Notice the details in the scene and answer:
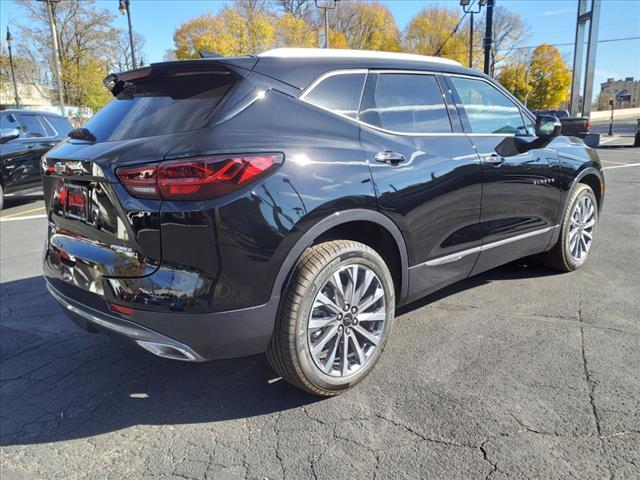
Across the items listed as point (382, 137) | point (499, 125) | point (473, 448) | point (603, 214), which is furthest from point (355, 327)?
point (603, 214)

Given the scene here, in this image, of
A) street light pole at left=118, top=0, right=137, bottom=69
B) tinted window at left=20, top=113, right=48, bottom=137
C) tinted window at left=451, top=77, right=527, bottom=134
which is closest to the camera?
tinted window at left=451, top=77, right=527, bottom=134

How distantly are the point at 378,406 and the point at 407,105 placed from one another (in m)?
1.82

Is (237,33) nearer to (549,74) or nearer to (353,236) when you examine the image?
(549,74)

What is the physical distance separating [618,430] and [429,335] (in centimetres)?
130

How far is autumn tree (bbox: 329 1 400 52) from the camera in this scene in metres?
57.1

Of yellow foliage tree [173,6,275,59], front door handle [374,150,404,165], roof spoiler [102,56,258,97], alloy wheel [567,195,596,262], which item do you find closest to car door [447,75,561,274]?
alloy wheel [567,195,596,262]

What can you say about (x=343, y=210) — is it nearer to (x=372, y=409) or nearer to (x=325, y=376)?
(x=325, y=376)

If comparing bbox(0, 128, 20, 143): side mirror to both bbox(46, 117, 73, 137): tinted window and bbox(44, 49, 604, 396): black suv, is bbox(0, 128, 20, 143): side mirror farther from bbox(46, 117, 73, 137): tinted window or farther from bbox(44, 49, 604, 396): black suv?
bbox(44, 49, 604, 396): black suv

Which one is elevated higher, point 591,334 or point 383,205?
point 383,205

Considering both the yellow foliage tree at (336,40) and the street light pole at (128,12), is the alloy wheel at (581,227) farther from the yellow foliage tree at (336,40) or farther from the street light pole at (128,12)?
the yellow foliage tree at (336,40)

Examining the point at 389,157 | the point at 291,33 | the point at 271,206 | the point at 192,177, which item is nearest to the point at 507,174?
the point at 389,157

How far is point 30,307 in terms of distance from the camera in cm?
430

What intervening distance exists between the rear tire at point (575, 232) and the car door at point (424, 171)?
1407 millimetres

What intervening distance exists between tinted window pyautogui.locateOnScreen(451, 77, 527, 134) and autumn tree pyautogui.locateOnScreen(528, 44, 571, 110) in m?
63.4
